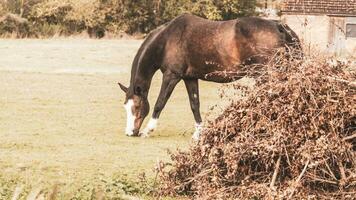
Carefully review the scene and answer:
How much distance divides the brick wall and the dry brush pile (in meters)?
36.9

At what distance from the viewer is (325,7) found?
46656mm

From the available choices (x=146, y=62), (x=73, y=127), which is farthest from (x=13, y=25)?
(x=146, y=62)

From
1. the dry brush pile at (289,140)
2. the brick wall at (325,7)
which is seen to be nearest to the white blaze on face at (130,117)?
the dry brush pile at (289,140)

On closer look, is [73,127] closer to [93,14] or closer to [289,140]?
[289,140]

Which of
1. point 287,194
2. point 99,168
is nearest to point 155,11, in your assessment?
point 99,168

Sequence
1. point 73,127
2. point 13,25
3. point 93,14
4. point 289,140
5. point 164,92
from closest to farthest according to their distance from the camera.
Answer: point 289,140 → point 164,92 → point 73,127 → point 13,25 → point 93,14

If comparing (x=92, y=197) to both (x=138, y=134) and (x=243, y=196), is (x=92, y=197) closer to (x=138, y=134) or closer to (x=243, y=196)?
(x=243, y=196)

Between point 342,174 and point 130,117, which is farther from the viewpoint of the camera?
point 130,117

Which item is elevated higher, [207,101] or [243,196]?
[243,196]

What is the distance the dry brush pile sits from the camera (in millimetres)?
8023

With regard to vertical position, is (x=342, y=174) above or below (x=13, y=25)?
above

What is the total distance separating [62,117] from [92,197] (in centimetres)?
1000

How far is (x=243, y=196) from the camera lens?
8.22 meters

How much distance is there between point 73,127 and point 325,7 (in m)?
32.5
